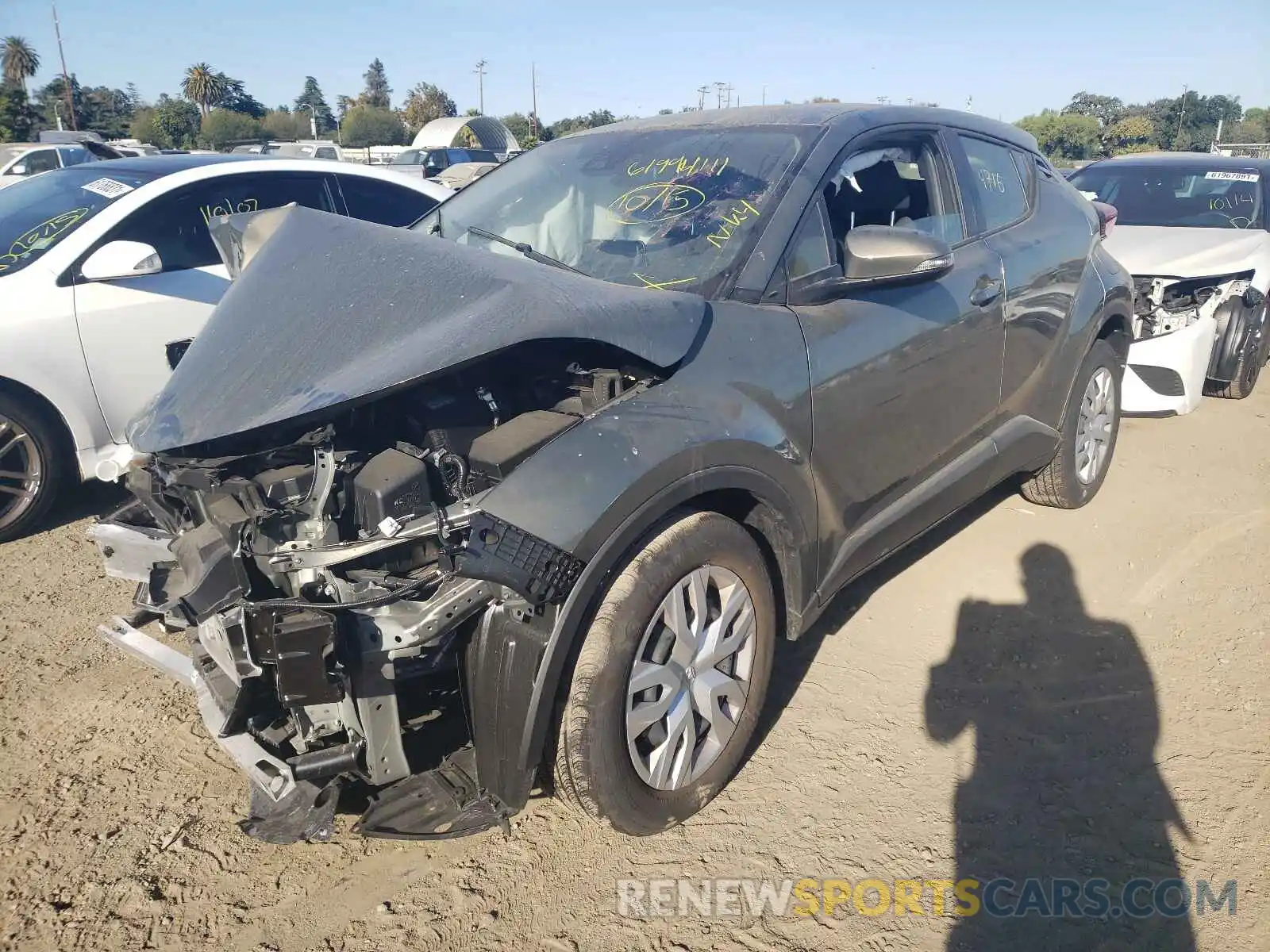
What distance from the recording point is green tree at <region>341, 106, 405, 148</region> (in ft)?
210

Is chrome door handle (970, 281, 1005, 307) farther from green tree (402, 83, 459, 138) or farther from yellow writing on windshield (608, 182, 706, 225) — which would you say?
green tree (402, 83, 459, 138)

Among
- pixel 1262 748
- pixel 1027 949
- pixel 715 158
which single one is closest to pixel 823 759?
pixel 1027 949

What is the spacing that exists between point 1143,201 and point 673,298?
681cm

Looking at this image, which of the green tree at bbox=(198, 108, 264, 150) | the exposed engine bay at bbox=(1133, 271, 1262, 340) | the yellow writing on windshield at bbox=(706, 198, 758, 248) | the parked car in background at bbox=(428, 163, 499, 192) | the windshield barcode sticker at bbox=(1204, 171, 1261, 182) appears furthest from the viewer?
the green tree at bbox=(198, 108, 264, 150)

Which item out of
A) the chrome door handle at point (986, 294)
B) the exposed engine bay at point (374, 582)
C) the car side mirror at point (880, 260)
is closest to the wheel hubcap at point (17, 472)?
the exposed engine bay at point (374, 582)

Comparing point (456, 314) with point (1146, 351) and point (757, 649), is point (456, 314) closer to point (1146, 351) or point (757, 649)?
point (757, 649)

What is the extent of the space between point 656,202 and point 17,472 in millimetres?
3362

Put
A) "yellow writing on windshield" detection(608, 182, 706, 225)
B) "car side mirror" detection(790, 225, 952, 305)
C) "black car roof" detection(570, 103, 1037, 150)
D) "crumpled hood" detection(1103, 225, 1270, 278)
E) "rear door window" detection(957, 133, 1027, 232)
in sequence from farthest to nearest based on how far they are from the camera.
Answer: "crumpled hood" detection(1103, 225, 1270, 278), "rear door window" detection(957, 133, 1027, 232), "black car roof" detection(570, 103, 1037, 150), "yellow writing on windshield" detection(608, 182, 706, 225), "car side mirror" detection(790, 225, 952, 305)

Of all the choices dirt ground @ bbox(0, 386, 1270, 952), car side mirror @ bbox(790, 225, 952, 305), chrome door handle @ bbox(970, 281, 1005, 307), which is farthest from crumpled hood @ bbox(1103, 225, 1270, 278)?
car side mirror @ bbox(790, 225, 952, 305)

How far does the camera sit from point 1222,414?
648 cm

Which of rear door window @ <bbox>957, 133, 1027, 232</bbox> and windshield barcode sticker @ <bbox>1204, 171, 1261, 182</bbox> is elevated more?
rear door window @ <bbox>957, 133, 1027, 232</bbox>

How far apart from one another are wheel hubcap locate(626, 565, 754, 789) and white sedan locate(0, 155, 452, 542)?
3084 millimetres

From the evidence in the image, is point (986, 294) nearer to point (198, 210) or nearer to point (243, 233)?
point (243, 233)

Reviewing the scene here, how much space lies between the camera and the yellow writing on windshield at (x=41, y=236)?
4418mm
